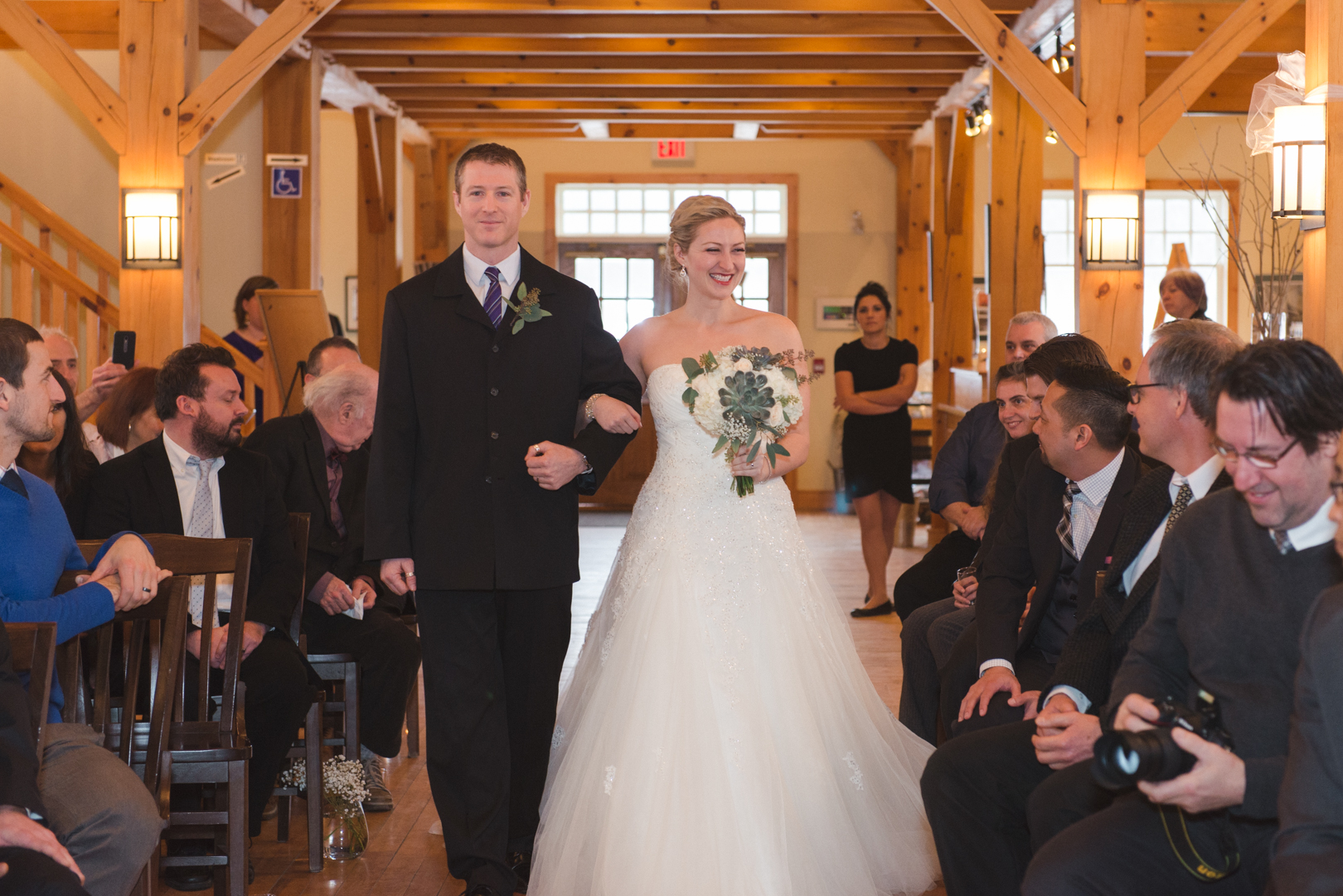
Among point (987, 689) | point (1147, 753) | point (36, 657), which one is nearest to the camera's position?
point (1147, 753)

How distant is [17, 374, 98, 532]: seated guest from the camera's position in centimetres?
323

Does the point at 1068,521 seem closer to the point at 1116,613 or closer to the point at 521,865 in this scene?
the point at 1116,613

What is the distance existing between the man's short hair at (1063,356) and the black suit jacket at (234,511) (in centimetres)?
209

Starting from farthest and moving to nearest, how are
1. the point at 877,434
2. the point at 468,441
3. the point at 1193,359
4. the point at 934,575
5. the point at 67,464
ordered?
1. the point at 877,434
2. the point at 934,575
3. the point at 67,464
4. the point at 468,441
5. the point at 1193,359

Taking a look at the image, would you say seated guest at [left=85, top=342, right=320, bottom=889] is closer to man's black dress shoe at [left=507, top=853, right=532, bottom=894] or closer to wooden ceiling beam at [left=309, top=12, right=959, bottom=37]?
man's black dress shoe at [left=507, top=853, right=532, bottom=894]

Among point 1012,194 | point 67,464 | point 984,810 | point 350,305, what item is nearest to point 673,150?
point 350,305

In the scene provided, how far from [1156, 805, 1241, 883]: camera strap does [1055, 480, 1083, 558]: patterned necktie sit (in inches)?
40.8

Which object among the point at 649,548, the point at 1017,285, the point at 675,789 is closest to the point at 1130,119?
the point at 1017,285

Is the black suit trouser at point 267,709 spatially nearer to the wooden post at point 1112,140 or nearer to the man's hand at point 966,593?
the man's hand at point 966,593

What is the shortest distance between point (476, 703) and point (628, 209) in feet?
34.6

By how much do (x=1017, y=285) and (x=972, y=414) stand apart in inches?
118

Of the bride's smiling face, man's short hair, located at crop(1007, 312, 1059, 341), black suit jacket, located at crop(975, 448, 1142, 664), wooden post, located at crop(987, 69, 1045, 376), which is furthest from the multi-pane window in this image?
black suit jacket, located at crop(975, 448, 1142, 664)

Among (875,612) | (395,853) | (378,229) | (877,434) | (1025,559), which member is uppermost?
(378,229)

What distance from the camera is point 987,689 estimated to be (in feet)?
9.09
